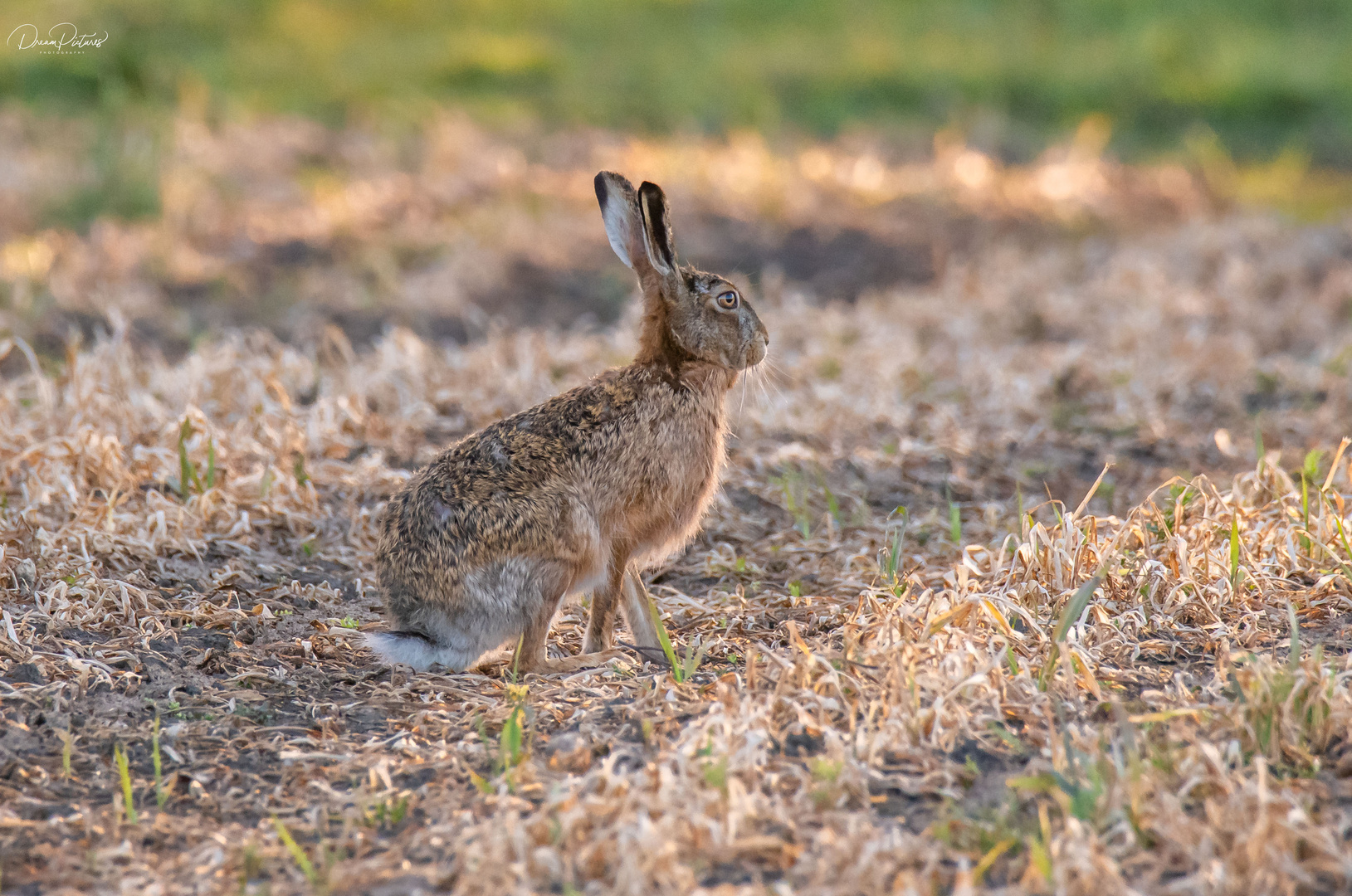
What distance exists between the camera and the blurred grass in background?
43.1ft

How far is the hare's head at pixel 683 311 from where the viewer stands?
4.45 meters

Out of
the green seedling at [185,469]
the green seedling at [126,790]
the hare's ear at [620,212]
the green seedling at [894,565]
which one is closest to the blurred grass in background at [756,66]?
the green seedling at [185,469]

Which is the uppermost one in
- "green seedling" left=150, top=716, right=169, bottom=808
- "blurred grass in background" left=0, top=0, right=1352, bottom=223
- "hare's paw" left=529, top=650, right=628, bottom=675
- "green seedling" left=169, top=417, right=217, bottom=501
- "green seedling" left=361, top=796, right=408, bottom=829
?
"blurred grass in background" left=0, top=0, right=1352, bottom=223

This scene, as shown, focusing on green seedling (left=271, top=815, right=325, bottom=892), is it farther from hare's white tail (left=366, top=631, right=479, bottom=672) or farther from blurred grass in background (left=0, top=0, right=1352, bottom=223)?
blurred grass in background (left=0, top=0, right=1352, bottom=223)

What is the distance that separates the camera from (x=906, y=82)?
586 inches

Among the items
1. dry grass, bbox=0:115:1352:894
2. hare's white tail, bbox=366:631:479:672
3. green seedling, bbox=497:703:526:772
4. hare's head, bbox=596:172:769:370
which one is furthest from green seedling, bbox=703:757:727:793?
hare's head, bbox=596:172:769:370

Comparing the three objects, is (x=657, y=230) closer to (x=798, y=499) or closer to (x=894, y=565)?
(x=894, y=565)

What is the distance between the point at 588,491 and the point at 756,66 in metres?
12.2

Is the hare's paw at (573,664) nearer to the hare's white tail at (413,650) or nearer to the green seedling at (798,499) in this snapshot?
the hare's white tail at (413,650)

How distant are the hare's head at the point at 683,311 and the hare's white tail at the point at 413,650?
125 centimetres

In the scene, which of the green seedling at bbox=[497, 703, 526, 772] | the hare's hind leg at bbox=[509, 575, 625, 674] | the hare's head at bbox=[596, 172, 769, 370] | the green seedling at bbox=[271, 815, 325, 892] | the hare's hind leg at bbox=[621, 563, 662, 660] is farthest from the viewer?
the hare's head at bbox=[596, 172, 769, 370]

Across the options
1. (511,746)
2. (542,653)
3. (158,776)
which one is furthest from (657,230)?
(158,776)

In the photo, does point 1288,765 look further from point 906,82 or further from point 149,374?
point 906,82

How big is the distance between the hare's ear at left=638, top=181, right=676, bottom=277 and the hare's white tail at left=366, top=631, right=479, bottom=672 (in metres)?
1.40
